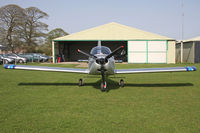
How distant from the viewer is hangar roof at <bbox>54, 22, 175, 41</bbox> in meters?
31.0

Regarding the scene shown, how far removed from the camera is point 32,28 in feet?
140

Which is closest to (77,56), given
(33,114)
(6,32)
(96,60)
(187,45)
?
(6,32)

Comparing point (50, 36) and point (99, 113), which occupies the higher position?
point (50, 36)

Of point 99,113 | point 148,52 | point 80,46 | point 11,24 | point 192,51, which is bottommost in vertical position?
point 99,113

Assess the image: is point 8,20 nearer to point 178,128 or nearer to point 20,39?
point 20,39

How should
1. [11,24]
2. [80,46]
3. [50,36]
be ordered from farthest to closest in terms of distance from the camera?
[50,36], [80,46], [11,24]

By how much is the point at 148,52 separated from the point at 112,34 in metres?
6.81

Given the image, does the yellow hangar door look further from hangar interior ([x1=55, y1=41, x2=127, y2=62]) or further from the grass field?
the grass field

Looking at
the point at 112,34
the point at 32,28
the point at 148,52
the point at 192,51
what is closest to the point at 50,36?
the point at 32,28

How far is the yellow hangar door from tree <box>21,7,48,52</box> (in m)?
23.7

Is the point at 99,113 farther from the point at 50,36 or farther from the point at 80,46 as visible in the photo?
the point at 50,36

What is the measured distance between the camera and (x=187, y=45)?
34.4 metres

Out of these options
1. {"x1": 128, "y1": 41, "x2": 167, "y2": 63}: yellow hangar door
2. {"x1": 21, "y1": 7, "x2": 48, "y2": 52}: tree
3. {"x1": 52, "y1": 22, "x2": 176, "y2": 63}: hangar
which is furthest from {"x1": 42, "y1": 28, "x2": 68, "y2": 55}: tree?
{"x1": 128, "y1": 41, "x2": 167, "y2": 63}: yellow hangar door

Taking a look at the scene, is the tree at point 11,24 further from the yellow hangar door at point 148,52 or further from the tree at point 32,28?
the yellow hangar door at point 148,52
